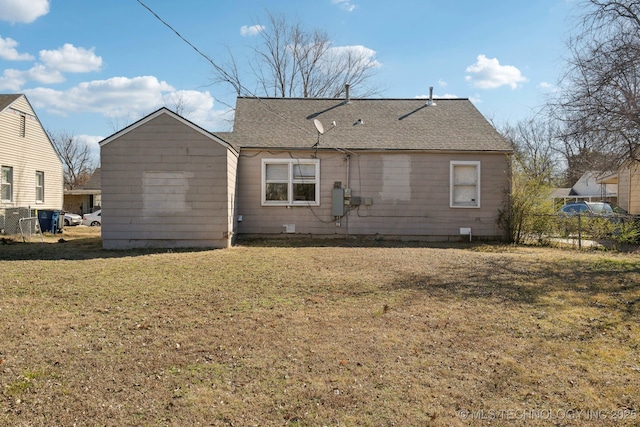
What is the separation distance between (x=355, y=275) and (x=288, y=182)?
6.33 m

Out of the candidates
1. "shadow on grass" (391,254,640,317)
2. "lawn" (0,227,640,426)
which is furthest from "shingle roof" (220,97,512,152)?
"lawn" (0,227,640,426)

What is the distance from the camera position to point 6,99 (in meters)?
18.0

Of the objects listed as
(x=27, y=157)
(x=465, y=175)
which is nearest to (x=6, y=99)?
(x=27, y=157)

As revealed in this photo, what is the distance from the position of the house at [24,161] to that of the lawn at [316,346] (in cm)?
1140

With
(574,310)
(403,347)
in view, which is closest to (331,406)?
(403,347)

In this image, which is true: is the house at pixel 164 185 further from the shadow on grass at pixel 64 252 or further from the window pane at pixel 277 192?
the window pane at pixel 277 192

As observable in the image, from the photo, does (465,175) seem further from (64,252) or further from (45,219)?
(45,219)

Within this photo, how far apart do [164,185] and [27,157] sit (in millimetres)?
11288

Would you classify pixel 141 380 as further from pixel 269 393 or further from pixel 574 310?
pixel 574 310

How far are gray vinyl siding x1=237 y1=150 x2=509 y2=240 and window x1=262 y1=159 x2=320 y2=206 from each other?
0.22m

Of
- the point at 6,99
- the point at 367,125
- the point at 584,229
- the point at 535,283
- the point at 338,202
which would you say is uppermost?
the point at 6,99

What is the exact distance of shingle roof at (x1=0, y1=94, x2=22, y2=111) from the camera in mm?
17328

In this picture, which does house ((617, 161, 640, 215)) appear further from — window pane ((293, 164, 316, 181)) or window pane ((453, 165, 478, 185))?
window pane ((293, 164, 316, 181))

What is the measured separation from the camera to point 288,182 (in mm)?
13695
